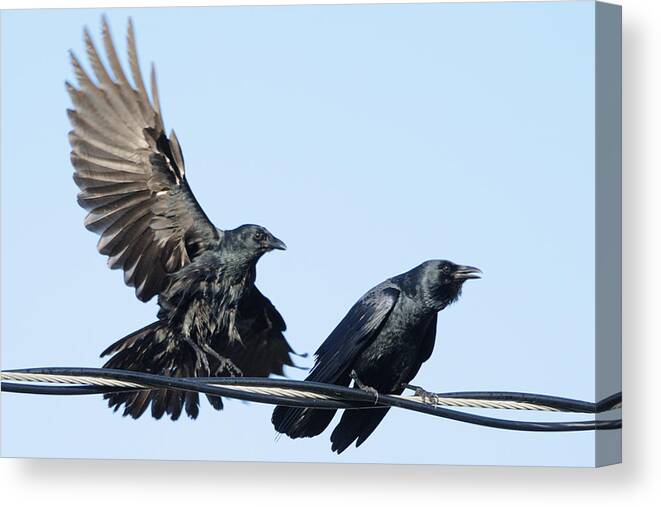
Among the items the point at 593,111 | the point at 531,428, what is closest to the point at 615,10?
the point at 593,111

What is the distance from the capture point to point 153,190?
7688 mm

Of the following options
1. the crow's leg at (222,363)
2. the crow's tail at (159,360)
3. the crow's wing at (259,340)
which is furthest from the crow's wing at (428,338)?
the crow's tail at (159,360)

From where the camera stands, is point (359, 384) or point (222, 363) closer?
point (359, 384)

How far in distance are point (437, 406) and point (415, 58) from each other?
1721 millimetres

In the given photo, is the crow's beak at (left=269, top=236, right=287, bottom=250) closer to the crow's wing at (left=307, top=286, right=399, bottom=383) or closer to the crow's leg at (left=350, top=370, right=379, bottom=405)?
the crow's wing at (left=307, top=286, right=399, bottom=383)

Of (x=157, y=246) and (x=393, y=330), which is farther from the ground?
(x=157, y=246)

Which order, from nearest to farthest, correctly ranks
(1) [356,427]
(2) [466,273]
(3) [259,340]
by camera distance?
(2) [466,273] → (1) [356,427] → (3) [259,340]

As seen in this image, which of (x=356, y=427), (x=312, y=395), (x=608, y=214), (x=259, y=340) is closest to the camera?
(x=312, y=395)

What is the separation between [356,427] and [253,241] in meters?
1.07

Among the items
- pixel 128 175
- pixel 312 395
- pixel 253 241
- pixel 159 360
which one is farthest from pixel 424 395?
pixel 128 175

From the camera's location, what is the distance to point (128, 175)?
7.72 m

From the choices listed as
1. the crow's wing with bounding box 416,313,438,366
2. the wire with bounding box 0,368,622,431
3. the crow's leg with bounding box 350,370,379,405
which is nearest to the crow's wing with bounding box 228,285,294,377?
the crow's leg with bounding box 350,370,379,405

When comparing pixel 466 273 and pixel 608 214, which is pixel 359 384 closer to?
pixel 466 273

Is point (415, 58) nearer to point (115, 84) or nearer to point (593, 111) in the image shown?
point (593, 111)
